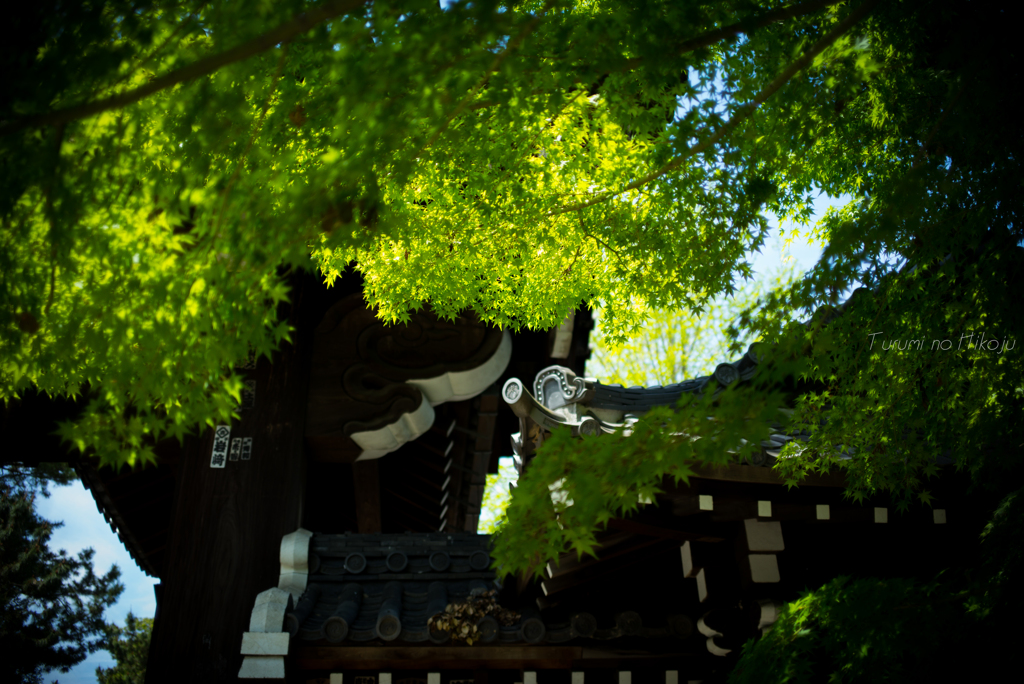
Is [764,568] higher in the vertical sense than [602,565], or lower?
lower

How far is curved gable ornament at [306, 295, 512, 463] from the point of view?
6.69 m

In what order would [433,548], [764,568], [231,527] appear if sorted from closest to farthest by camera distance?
[764,568] < [231,527] < [433,548]

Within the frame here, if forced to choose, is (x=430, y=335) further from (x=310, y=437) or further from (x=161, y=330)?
(x=161, y=330)

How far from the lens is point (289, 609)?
18.0 feet

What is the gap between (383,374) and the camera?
22.7 ft

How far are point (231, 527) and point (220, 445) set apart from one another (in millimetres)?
710

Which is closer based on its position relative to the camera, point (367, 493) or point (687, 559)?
point (687, 559)

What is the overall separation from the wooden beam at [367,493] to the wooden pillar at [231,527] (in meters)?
1.89

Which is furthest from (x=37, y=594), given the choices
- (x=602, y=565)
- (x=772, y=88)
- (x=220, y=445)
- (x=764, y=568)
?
(x=772, y=88)

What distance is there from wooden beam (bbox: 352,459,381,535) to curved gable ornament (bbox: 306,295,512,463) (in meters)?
1.39

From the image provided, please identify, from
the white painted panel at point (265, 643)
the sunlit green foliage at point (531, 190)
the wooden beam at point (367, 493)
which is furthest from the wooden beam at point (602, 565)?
the wooden beam at point (367, 493)

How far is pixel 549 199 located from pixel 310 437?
12.4 feet

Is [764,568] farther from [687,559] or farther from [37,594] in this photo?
[37,594]

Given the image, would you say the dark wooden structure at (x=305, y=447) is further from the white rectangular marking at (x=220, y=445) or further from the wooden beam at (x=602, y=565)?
the wooden beam at (x=602, y=565)
